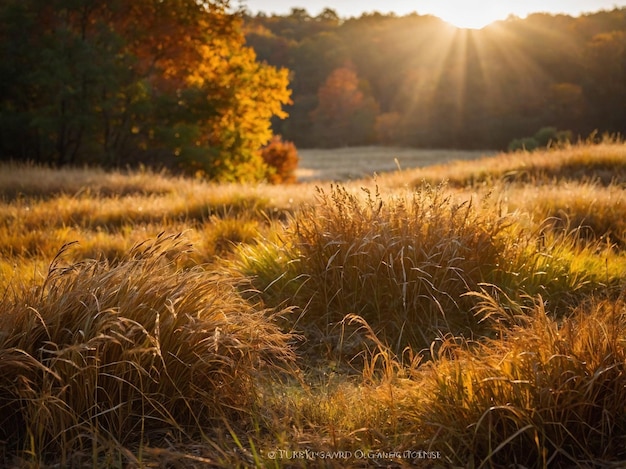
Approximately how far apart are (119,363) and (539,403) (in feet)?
5.46

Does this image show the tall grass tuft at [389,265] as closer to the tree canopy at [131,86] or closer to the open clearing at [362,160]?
the tree canopy at [131,86]

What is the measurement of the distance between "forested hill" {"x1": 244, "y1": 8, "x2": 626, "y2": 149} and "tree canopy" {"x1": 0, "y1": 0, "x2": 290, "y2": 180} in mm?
26485

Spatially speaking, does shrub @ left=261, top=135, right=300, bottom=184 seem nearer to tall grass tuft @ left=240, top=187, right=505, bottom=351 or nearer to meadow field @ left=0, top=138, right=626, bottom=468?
tall grass tuft @ left=240, top=187, right=505, bottom=351

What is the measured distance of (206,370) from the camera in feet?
8.76

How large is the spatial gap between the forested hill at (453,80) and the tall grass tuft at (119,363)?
147 feet

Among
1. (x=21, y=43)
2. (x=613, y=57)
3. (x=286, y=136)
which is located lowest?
(x=286, y=136)

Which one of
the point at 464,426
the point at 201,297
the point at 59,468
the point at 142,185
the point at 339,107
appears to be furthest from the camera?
the point at 339,107

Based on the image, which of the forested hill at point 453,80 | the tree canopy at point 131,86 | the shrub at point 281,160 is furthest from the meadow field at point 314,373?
the forested hill at point 453,80

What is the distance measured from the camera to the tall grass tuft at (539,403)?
2193mm

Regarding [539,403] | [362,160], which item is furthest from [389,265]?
[362,160]

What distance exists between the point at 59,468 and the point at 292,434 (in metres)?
0.86

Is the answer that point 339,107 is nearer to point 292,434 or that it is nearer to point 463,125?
point 463,125

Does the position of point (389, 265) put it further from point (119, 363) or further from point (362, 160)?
point (362, 160)

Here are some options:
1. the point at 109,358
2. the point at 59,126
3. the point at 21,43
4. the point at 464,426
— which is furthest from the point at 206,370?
the point at 21,43
